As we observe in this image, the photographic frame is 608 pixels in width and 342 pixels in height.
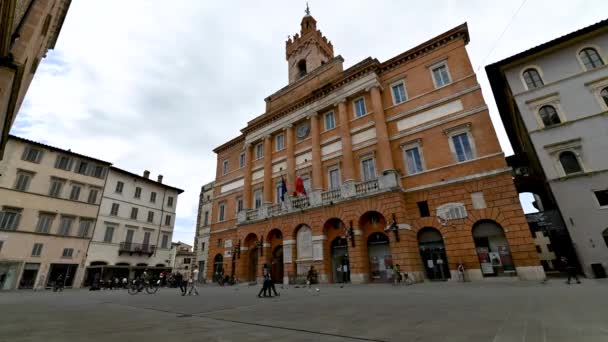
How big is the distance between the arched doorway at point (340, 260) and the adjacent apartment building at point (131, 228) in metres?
25.8

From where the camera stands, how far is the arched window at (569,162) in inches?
633

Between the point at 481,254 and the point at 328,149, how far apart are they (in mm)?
12524

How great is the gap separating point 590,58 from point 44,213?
46316 mm

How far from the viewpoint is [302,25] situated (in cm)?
3303

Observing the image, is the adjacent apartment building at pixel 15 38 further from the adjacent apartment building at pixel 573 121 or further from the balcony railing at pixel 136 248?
the balcony railing at pixel 136 248

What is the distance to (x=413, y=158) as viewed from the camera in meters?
18.6

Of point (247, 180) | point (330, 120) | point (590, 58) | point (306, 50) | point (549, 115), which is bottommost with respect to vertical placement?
point (549, 115)

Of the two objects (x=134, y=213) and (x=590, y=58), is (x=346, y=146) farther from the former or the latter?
(x=134, y=213)

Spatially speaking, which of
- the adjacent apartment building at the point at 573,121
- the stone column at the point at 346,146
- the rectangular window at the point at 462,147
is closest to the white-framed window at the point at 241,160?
the stone column at the point at 346,146

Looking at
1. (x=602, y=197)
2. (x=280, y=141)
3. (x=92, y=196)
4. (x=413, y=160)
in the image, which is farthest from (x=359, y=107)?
(x=92, y=196)

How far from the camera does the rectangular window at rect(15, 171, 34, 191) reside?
84.9 feet

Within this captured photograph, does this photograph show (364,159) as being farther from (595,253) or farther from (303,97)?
(595,253)

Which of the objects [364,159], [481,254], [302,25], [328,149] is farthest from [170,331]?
[302,25]

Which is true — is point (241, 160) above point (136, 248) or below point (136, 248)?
above
